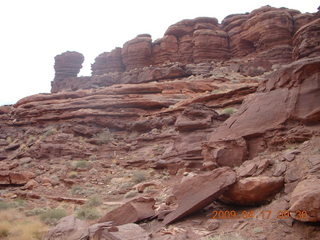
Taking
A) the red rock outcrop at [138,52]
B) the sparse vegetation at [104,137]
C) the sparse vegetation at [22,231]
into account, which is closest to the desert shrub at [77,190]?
the sparse vegetation at [22,231]

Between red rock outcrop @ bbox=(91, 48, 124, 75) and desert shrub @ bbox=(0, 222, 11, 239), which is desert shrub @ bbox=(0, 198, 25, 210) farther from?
red rock outcrop @ bbox=(91, 48, 124, 75)

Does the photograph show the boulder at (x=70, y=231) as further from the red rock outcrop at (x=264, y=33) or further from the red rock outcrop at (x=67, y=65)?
the red rock outcrop at (x=67, y=65)

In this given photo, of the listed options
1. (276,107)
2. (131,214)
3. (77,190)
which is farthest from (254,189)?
(77,190)

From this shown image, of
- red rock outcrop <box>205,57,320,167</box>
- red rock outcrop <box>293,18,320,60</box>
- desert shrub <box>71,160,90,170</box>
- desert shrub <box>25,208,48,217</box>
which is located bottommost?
desert shrub <box>25,208,48,217</box>

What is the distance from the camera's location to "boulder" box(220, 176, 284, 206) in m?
5.42

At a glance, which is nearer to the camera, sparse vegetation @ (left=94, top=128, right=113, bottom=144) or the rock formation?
the rock formation

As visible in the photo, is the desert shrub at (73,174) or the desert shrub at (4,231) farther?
the desert shrub at (73,174)

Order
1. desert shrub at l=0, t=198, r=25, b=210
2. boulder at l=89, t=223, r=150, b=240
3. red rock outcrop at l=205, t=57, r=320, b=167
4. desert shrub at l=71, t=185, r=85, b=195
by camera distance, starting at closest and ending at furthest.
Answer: boulder at l=89, t=223, r=150, b=240, red rock outcrop at l=205, t=57, r=320, b=167, desert shrub at l=0, t=198, r=25, b=210, desert shrub at l=71, t=185, r=85, b=195

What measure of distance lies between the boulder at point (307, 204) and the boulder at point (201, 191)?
172cm

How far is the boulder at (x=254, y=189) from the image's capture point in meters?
5.42

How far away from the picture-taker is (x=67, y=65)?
48969mm

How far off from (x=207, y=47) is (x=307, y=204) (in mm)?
38019

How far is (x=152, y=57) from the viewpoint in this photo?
44.1 metres

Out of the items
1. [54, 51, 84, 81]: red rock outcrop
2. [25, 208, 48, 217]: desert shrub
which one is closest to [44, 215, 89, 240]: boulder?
[25, 208, 48, 217]: desert shrub
